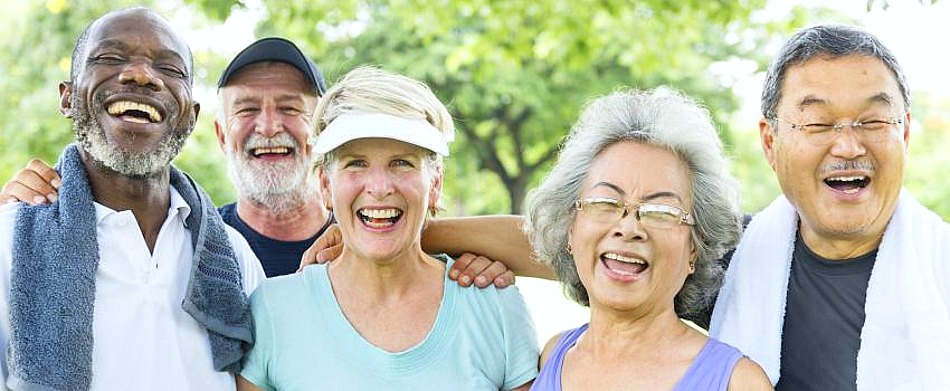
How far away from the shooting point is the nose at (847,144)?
282 cm

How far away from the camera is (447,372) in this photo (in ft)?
9.73

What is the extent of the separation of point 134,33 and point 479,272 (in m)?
1.34

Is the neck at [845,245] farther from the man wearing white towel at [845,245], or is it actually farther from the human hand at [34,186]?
the human hand at [34,186]

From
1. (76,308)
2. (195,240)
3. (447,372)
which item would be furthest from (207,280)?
(447,372)

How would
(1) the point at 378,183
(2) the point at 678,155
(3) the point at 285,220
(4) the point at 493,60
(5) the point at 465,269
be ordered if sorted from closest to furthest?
1. (2) the point at 678,155
2. (1) the point at 378,183
3. (5) the point at 465,269
4. (3) the point at 285,220
5. (4) the point at 493,60

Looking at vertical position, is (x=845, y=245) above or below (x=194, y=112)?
below

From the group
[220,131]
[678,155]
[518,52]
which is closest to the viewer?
[678,155]

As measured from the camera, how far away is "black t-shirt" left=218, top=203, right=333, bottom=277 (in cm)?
424

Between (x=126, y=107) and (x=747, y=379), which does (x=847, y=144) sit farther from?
(x=126, y=107)

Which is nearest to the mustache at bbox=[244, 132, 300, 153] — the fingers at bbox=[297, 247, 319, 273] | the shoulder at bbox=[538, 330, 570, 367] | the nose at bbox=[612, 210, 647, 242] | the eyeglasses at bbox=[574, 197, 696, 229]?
the fingers at bbox=[297, 247, 319, 273]

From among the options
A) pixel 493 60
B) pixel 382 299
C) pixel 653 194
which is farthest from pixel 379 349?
pixel 493 60

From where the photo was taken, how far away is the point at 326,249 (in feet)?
11.2

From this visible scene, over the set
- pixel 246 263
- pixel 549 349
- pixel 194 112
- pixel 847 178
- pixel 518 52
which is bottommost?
pixel 549 349

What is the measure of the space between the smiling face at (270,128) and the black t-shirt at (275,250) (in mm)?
154
